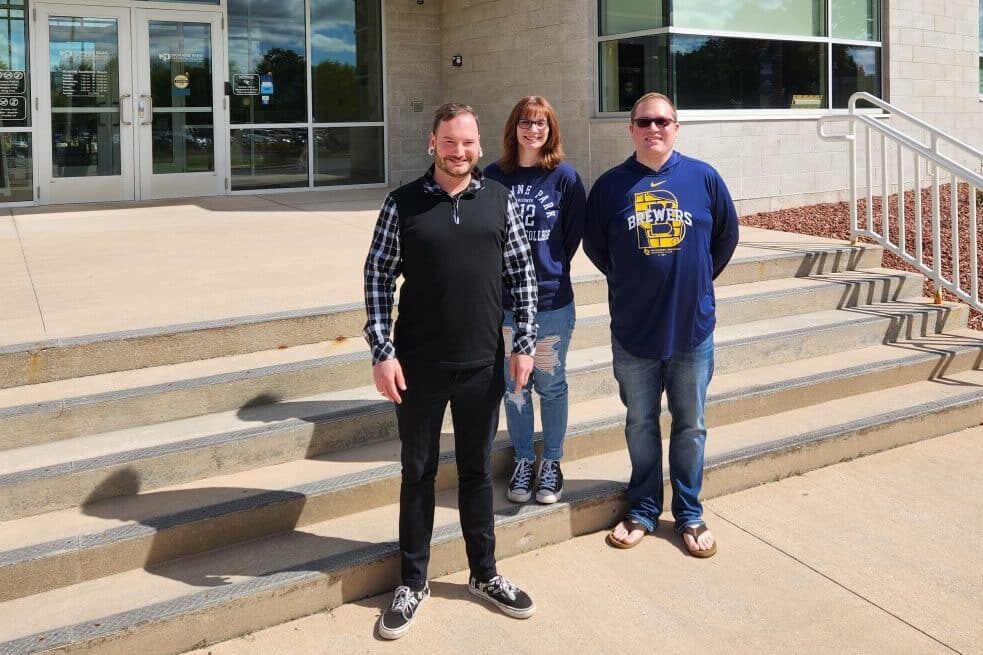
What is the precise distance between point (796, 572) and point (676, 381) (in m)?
0.94

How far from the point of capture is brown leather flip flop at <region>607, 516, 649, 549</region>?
4.12 m

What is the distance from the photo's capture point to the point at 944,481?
4902mm

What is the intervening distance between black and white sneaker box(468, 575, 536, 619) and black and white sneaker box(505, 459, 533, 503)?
0.58 m

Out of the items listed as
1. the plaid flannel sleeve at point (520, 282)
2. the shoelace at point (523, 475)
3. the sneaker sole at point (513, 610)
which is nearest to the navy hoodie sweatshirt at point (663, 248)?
the plaid flannel sleeve at point (520, 282)

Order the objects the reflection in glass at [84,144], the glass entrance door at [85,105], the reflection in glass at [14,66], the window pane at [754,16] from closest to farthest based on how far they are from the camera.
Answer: the window pane at [754,16] → the reflection in glass at [14,66] → the glass entrance door at [85,105] → the reflection in glass at [84,144]

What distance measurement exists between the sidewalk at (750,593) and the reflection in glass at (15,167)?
381 inches

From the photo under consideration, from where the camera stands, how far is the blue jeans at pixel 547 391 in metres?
4.05

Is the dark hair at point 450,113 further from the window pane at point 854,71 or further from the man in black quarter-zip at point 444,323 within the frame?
the window pane at point 854,71

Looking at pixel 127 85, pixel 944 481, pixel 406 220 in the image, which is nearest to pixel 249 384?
pixel 406 220

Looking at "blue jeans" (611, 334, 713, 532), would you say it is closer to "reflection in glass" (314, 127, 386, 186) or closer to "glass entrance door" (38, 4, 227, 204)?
"glass entrance door" (38, 4, 227, 204)

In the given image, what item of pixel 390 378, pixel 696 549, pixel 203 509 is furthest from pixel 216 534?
pixel 696 549

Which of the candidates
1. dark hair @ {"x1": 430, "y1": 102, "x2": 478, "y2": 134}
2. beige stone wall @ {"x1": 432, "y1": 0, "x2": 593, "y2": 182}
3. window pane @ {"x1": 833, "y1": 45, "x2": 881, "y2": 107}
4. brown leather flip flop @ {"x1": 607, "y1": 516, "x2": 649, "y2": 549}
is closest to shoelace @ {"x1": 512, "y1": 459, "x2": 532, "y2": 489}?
brown leather flip flop @ {"x1": 607, "y1": 516, "x2": 649, "y2": 549}

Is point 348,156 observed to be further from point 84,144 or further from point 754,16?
point 754,16

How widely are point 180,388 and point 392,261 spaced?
5.55ft
